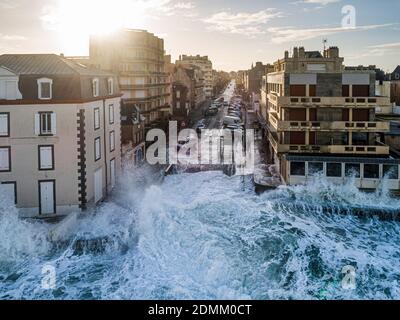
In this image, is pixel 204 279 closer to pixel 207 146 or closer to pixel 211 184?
pixel 211 184

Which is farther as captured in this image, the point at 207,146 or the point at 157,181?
the point at 207,146

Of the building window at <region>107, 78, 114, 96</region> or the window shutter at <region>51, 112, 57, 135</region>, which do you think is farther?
the building window at <region>107, 78, 114, 96</region>

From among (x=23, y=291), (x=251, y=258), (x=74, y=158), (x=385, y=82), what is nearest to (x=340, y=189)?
(x=251, y=258)

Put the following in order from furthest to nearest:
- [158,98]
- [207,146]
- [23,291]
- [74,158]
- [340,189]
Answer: [158,98], [207,146], [340,189], [74,158], [23,291]

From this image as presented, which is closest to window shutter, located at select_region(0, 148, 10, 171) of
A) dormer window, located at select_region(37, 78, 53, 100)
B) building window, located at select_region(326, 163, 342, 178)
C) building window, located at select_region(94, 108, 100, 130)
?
dormer window, located at select_region(37, 78, 53, 100)

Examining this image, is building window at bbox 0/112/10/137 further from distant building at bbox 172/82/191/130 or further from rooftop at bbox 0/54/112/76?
distant building at bbox 172/82/191/130

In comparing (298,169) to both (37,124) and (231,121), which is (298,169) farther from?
(231,121)

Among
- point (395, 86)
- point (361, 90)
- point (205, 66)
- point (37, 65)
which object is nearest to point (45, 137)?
point (37, 65)

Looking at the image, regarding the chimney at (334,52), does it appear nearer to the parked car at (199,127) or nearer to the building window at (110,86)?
the building window at (110,86)
